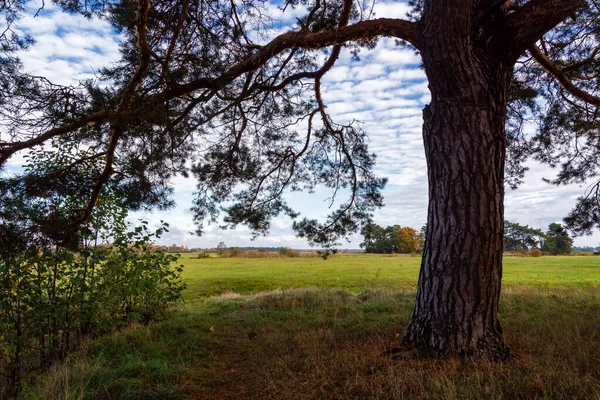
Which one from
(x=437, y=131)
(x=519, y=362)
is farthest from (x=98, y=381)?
Answer: (x=437, y=131)

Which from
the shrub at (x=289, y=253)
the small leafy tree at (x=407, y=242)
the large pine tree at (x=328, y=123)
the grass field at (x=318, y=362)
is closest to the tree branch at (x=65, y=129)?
the large pine tree at (x=328, y=123)

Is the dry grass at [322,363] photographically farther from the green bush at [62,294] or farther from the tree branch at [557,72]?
the tree branch at [557,72]

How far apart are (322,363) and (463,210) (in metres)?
2.18

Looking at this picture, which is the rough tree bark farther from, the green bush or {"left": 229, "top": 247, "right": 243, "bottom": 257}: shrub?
{"left": 229, "top": 247, "right": 243, "bottom": 257}: shrub

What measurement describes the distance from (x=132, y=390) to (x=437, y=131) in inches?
157

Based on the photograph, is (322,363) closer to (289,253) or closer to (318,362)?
(318,362)

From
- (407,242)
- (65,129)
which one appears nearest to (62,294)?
(65,129)

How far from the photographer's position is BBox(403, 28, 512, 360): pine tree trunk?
11.5 feet

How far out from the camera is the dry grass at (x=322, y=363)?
9.16 ft

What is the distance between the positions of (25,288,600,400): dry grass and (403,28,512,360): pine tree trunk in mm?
323

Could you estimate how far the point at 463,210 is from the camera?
356 cm

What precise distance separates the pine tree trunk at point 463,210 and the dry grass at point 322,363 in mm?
323

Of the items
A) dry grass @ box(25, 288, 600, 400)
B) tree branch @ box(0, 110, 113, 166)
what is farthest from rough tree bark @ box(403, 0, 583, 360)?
tree branch @ box(0, 110, 113, 166)

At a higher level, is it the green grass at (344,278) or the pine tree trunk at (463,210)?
the pine tree trunk at (463,210)
